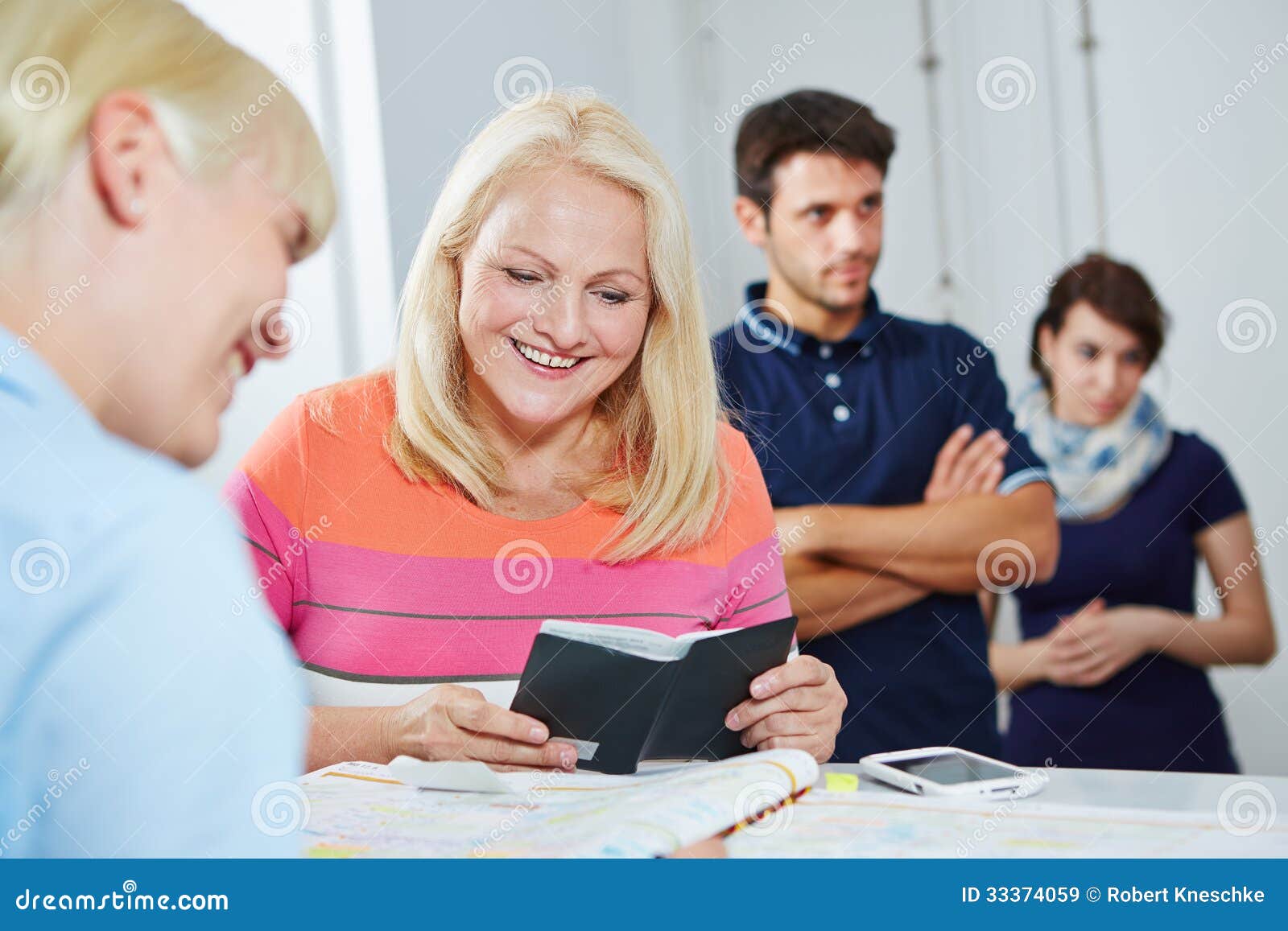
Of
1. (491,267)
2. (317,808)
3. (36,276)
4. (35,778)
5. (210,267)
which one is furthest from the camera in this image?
(491,267)

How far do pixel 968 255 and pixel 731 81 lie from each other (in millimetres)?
777

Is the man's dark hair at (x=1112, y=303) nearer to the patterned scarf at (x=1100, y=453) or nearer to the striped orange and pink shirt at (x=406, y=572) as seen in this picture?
the patterned scarf at (x=1100, y=453)

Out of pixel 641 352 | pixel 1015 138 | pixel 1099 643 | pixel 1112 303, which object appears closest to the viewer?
pixel 641 352

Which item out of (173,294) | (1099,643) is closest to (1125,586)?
(1099,643)

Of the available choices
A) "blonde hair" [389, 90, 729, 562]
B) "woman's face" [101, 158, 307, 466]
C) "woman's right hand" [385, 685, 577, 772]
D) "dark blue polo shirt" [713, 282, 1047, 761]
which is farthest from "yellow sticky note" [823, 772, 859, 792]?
"dark blue polo shirt" [713, 282, 1047, 761]

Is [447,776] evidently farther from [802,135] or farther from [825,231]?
[802,135]

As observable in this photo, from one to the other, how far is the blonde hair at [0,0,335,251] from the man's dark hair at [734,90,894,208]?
6.33 ft

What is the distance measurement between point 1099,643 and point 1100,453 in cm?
45

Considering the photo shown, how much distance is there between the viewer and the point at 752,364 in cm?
255

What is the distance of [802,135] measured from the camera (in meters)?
2.63

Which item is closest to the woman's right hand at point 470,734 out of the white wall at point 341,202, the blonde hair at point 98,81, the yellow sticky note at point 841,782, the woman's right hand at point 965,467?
the yellow sticky note at point 841,782

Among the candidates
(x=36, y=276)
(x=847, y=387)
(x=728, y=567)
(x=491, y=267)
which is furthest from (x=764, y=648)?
(x=847, y=387)

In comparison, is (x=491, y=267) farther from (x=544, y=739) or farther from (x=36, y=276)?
(x=36, y=276)

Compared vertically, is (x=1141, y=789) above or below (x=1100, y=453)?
below
